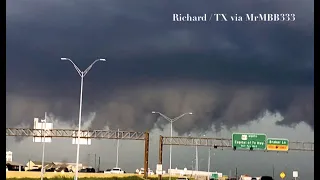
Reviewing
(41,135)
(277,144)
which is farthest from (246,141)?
(41,135)

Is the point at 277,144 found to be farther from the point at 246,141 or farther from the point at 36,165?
the point at 36,165

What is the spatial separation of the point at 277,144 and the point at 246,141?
248cm

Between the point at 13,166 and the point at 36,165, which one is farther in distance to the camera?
the point at 36,165

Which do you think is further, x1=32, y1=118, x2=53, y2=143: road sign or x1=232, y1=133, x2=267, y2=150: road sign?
x1=32, y1=118, x2=53, y2=143: road sign

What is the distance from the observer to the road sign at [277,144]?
49844 millimetres

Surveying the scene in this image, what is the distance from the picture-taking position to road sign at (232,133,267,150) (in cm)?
4980

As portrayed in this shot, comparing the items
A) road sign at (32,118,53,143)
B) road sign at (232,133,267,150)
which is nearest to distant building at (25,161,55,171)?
road sign at (32,118,53,143)

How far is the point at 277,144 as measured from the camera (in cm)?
5069

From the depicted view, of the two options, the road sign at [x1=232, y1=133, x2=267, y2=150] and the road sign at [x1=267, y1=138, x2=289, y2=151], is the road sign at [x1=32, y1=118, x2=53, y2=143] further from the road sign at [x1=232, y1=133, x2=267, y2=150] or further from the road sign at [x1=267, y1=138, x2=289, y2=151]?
the road sign at [x1=267, y1=138, x2=289, y2=151]

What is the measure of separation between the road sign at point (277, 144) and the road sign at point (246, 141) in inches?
21.3

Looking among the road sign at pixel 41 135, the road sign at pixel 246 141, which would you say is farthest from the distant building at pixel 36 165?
the road sign at pixel 246 141

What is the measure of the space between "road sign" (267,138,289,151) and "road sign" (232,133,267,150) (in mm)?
540

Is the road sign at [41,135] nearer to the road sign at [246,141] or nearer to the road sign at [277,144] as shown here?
the road sign at [246,141]
